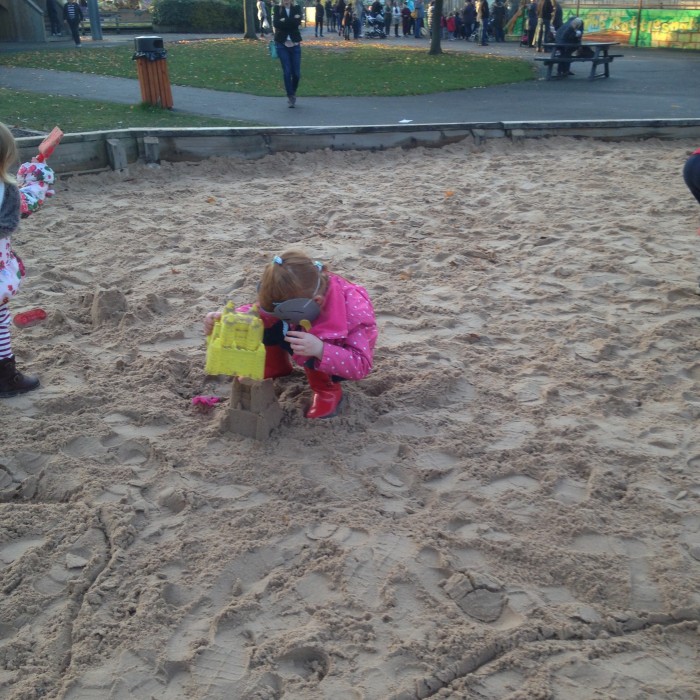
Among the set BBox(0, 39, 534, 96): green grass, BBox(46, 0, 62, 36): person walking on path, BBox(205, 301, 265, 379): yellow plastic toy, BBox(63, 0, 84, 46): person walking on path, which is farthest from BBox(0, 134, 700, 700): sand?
BBox(46, 0, 62, 36): person walking on path

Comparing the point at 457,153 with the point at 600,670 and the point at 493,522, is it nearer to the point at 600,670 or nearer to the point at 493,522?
the point at 493,522

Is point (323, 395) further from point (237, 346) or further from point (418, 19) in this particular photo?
point (418, 19)

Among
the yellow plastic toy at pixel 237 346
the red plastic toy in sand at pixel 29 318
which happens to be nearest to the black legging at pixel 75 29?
the red plastic toy in sand at pixel 29 318

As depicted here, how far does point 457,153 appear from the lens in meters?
7.69

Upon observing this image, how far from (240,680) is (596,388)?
2.11m

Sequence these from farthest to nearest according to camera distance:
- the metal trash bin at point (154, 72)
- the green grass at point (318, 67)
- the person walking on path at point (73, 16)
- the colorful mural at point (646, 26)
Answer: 1. the colorful mural at point (646, 26)
2. the person walking on path at point (73, 16)
3. the green grass at point (318, 67)
4. the metal trash bin at point (154, 72)

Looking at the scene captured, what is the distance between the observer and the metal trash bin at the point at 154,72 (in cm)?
934

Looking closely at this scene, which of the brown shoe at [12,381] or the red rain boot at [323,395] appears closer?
the red rain boot at [323,395]

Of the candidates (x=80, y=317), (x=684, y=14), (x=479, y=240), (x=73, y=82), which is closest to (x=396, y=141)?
(x=479, y=240)

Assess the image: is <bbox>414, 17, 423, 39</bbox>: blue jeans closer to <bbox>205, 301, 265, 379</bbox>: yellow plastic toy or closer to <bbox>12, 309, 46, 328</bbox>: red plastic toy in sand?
<bbox>12, 309, 46, 328</bbox>: red plastic toy in sand

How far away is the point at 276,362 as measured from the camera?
3469 mm

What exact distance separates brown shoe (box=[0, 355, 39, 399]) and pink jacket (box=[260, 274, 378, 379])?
112 centimetres

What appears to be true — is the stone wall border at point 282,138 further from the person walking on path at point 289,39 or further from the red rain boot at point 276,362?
the red rain boot at point 276,362

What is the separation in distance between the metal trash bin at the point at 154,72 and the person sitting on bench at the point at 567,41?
8364 mm
